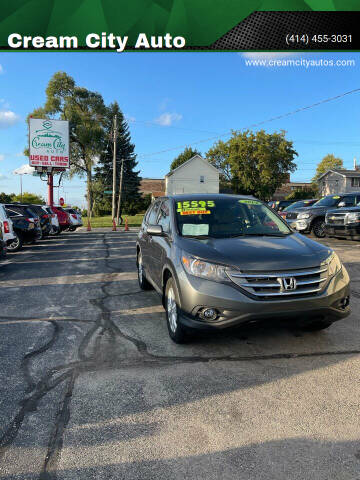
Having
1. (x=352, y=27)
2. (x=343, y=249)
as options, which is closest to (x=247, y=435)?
(x=343, y=249)

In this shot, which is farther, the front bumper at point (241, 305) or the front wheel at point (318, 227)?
the front wheel at point (318, 227)

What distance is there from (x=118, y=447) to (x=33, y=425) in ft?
2.16

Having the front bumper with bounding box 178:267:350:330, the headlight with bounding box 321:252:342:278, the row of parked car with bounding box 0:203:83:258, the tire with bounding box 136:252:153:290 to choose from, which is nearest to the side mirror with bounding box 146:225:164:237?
the front bumper with bounding box 178:267:350:330

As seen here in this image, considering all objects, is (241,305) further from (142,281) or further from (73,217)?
(73,217)

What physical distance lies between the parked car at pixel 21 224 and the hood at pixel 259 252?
36.6ft

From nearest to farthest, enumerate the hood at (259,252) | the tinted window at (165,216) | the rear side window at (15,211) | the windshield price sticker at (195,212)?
the hood at (259,252) → the windshield price sticker at (195,212) → the tinted window at (165,216) → the rear side window at (15,211)

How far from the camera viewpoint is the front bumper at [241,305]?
3.41 metres

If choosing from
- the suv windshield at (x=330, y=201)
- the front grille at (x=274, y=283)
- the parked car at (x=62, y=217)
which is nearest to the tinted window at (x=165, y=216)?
the front grille at (x=274, y=283)

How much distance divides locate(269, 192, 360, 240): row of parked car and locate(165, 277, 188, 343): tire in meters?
10.0

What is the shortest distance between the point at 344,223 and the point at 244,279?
1053cm

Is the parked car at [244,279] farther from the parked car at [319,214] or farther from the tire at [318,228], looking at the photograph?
the tire at [318,228]

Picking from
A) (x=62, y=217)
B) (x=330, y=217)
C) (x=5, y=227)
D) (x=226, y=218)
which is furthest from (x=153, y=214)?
(x=62, y=217)

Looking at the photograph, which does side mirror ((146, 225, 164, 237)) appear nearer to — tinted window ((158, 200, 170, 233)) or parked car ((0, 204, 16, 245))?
tinted window ((158, 200, 170, 233))

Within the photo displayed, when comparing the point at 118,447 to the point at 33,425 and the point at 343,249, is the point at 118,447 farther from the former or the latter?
the point at 343,249
